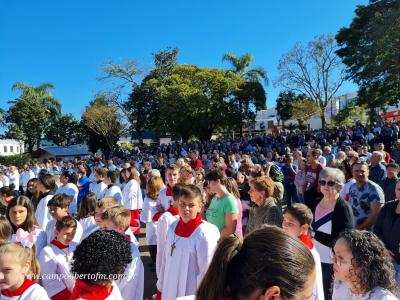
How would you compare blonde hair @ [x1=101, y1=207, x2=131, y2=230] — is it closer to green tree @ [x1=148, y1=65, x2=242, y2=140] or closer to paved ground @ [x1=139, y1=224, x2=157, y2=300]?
paved ground @ [x1=139, y1=224, x2=157, y2=300]

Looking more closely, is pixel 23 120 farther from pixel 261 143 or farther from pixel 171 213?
pixel 171 213

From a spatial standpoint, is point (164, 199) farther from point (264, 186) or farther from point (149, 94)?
point (149, 94)

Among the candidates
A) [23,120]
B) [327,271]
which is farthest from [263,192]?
[23,120]

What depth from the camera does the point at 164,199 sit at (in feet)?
17.1

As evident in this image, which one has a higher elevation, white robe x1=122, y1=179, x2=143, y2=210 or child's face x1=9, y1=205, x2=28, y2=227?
child's face x1=9, y1=205, x2=28, y2=227

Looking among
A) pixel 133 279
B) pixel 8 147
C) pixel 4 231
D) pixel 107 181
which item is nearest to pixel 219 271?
pixel 133 279

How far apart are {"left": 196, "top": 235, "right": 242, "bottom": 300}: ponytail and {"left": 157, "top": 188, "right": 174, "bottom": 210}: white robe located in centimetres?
384

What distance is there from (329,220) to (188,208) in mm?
1439

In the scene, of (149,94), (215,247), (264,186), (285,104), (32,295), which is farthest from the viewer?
(285,104)

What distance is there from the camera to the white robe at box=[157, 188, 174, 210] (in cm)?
509

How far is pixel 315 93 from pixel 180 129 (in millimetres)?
15302

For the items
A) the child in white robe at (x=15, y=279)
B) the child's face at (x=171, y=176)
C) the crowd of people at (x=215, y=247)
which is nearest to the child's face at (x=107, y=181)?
the crowd of people at (x=215, y=247)

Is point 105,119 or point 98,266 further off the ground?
Result: point 105,119

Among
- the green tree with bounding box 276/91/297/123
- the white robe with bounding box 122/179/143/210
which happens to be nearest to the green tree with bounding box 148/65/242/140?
the green tree with bounding box 276/91/297/123
